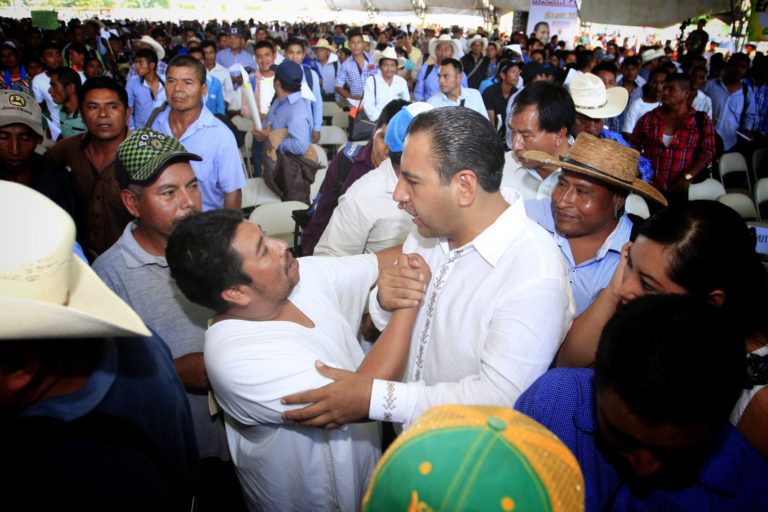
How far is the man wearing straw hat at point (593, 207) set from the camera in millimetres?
2025

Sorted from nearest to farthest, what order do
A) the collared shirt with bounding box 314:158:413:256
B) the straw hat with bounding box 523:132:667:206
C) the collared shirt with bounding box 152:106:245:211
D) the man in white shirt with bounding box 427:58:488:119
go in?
the straw hat with bounding box 523:132:667:206 < the collared shirt with bounding box 314:158:413:256 < the collared shirt with bounding box 152:106:245:211 < the man in white shirt with bounding box 427:58:488:119

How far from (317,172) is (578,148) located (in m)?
2.70

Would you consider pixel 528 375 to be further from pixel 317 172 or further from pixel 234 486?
pixel 317 172

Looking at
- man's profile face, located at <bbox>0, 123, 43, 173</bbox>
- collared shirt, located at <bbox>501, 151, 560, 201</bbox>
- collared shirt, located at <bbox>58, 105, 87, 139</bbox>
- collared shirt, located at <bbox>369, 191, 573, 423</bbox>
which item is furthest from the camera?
collared shirt, located at <bbox>58, 105, 87, 139</bbox>

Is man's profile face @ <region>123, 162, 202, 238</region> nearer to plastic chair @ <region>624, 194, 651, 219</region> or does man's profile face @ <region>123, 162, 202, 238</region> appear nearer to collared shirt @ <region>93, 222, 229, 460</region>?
collared shirt @ <region>93, 222, 229, 460</region>

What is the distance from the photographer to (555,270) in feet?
4.55

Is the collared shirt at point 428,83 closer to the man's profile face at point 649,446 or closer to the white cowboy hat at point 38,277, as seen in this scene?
the man's profile face at point 649,446

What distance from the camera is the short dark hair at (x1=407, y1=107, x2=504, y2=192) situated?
1449 mm

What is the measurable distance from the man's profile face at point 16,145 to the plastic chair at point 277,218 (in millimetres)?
1394

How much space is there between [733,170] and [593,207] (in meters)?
4.51

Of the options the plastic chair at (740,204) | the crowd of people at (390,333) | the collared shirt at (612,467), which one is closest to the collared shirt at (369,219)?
the crowd of people at (390,333)

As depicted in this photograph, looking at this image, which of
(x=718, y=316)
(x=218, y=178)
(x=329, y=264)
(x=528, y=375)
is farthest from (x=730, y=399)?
(x=218, y=178)

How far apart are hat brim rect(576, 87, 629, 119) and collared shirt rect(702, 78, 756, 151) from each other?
3238 millimetres

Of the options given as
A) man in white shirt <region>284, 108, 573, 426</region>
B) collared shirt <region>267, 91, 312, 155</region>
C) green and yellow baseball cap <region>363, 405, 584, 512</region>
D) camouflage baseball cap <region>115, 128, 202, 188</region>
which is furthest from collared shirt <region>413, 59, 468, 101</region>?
green and yellow baseball cap <region>363, 405, 584, 512</region>
